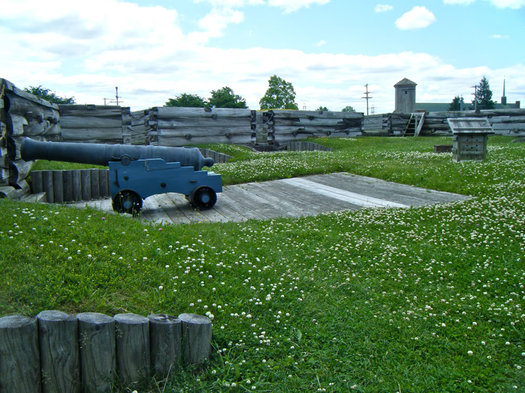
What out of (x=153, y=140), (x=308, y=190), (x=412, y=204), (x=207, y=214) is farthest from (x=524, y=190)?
(x=153, y=140)

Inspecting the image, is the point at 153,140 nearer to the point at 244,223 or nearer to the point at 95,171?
the point at 95,171

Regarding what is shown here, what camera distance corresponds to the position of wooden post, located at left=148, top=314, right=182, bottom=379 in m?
3.54

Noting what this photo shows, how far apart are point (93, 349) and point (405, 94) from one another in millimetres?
45960

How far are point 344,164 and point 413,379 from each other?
11.3 meters

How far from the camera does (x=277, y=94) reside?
7500cm

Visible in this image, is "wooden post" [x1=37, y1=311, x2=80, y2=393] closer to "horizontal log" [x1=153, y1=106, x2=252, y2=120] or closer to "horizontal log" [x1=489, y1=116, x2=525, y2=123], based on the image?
"horizontal log" [x1=153, y1=106, x2=252, y2=120]

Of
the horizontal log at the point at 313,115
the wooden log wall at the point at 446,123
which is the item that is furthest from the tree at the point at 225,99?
the horizontal log at the point at 313,115

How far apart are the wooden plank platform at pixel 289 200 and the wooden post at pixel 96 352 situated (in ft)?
14.7

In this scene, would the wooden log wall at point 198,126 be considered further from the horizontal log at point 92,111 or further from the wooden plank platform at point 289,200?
the wooden plank platform at point 289,200

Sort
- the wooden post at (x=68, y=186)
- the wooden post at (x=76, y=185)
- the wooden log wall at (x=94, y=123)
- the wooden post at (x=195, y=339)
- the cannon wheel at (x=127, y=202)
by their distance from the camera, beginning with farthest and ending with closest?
1. the wooden log wall at (x=94, y=123)
2. the wooden post at (x=76, y=185)
3. the wooden post at (x=68, y=186)
4. the cannon wheel at (x=127, y=202)
5. the wooden post at (x=195, y=339)

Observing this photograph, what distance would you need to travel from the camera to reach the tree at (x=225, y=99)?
226 feet

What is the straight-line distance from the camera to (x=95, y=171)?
10.2 metres

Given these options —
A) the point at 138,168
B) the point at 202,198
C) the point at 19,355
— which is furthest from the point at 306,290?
the point at 138,168

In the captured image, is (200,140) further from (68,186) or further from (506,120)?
(506,120)
